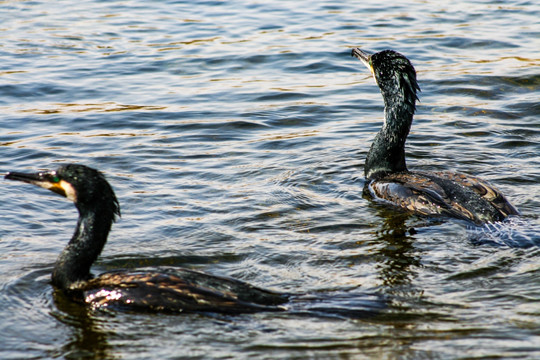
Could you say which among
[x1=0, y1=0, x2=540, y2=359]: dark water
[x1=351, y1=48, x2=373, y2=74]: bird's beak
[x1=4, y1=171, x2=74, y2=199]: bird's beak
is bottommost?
[x1=0, y1=0, x2=540, y2=359]: dark water

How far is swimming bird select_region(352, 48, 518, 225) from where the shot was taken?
8.16 m

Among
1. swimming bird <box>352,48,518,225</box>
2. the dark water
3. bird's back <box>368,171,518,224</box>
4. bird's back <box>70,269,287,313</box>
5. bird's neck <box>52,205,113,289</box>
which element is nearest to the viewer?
the dark water

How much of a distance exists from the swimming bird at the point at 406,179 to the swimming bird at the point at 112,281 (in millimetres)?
2681

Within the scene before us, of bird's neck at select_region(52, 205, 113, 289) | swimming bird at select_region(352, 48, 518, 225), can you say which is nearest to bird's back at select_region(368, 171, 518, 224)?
swimming bird at select_region(352, 48, 518, 225)

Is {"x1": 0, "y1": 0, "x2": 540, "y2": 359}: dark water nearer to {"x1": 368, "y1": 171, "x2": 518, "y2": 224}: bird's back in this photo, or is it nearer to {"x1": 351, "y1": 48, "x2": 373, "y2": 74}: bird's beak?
{"x1": 368, "y1": 171, "x2": 518, "y2": 224}: bird's back

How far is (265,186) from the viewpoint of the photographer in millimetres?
9422

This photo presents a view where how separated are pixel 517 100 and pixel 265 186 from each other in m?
5.30

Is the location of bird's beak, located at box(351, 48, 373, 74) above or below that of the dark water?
above

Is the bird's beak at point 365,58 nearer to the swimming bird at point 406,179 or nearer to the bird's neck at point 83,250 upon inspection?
the swimming bird at point 406,179

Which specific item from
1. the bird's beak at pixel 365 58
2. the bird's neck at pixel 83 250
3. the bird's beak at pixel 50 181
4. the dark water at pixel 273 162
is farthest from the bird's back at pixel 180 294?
the bird's beak at pixel 365 58

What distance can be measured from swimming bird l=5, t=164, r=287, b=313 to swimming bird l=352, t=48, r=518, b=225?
268 cm

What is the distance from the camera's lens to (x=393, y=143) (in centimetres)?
956

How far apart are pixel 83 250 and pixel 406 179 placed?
3909 mm

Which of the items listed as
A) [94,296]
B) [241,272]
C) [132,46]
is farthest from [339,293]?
[132,46]
